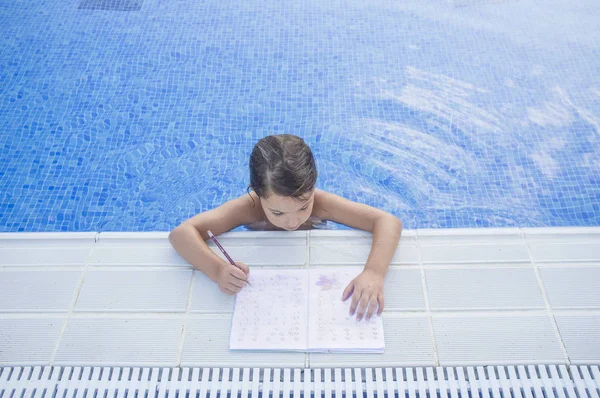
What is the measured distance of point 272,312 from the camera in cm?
169

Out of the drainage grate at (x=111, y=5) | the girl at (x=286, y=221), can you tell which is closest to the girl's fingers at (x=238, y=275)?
the girl at (x=286, y=221)

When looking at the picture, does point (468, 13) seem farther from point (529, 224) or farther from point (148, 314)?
point (148, 314)

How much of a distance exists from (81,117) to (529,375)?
3041 mm

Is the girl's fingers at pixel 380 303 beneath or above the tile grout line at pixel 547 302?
beneath

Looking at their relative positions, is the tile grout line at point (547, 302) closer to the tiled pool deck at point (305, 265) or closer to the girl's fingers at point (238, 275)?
the tiled pool deck at point (305, 265)

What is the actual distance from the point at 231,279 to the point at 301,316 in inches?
10.8

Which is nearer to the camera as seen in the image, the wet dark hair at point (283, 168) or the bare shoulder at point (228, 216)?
the wet dark hair at point (283, 168)

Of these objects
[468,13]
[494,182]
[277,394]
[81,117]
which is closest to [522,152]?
[494,182]

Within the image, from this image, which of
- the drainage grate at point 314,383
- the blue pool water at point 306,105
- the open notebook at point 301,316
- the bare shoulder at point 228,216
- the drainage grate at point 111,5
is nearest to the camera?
the drainage grate at point 314,383

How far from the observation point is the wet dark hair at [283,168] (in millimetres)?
1656

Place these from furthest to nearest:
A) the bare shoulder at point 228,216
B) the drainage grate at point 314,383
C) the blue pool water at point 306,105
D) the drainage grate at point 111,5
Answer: the drainage grate at point 111,5 < the blue pool water at point 306,105 < the bare shoulder at point 228,216 < the drainage grate at point 314,383

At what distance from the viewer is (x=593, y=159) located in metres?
3.03

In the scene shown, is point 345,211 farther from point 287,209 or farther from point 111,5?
point 111,5

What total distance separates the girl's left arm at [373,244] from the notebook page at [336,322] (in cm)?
3
